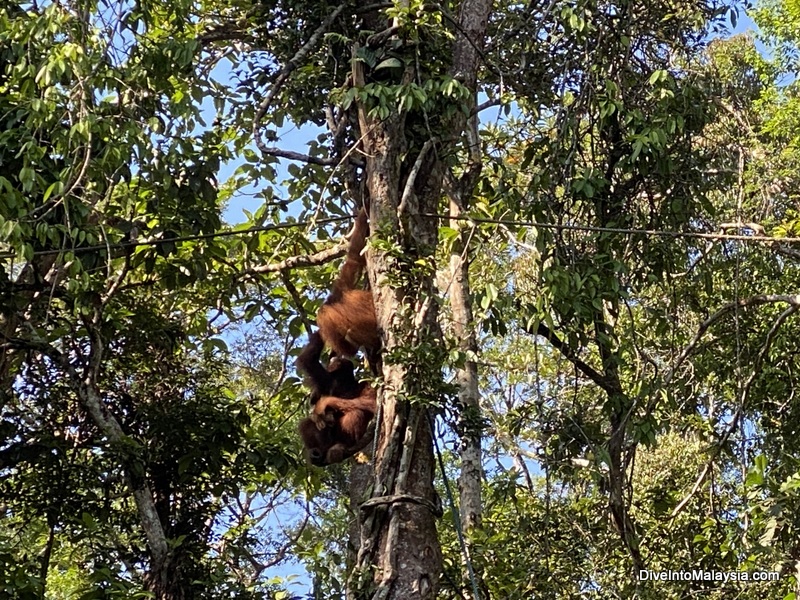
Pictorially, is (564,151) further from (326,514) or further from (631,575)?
(326,514)

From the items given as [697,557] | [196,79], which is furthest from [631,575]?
[196,79]

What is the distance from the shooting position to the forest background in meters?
3.89

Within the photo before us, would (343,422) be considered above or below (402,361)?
above

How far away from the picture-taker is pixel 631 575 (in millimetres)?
4898

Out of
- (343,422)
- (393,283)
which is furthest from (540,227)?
(343,422)

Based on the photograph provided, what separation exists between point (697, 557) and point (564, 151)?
2.26 meters


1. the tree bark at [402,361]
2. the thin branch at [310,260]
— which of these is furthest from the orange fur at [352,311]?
the thin branch at [310,260]

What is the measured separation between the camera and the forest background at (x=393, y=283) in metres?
3.89

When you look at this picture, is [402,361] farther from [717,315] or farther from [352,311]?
[717,315]

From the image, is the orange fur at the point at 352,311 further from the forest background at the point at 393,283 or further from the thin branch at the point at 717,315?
the thin branch at the point at 717,315

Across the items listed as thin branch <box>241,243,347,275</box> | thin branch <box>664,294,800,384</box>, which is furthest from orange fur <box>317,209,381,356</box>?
thin branch <box>664,294,800,384</box>

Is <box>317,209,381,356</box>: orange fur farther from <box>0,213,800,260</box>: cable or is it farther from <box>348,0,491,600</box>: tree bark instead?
<box>348,0,491,600</box>: tree bark

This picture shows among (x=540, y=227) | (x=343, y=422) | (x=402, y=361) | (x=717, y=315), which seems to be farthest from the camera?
(x=343, y=422)

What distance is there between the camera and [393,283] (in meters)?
3.68
